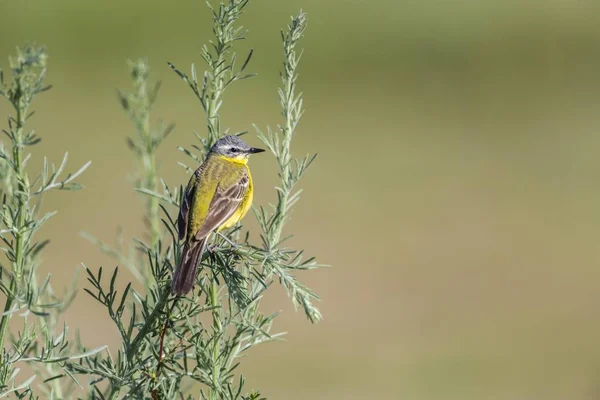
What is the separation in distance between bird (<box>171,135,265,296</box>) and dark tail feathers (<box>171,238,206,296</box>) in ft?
0.41

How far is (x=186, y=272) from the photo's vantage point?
162 cm

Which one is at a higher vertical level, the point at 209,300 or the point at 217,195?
the point at 217,195

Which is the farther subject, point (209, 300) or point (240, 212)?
point (240, 212)

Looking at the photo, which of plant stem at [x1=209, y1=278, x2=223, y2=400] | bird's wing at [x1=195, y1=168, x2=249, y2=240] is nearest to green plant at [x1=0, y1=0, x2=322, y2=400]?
plant stem at [x1=209, y1=278, x2=223, y2=400]

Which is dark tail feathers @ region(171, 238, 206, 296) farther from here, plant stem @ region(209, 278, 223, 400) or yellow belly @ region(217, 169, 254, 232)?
yellow belly @ region(217, 169, 254, 232)

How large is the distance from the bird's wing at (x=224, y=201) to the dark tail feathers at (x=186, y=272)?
366mm

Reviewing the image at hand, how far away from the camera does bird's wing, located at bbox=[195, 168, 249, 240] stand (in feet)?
7.77

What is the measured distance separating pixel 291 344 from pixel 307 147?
5381mm

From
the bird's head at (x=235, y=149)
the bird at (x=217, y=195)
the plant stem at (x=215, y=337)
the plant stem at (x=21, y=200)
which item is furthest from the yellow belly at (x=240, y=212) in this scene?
the plant stem at (x=21, y=200)

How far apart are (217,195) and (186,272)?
97 centimetres

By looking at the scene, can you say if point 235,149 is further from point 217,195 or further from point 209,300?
point 209,300

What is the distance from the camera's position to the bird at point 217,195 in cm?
216

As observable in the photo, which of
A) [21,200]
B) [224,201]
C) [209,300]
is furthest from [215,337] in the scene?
[224,201]

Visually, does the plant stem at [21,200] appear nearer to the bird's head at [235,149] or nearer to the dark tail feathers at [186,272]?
the dark tail feathers at [186,272]
